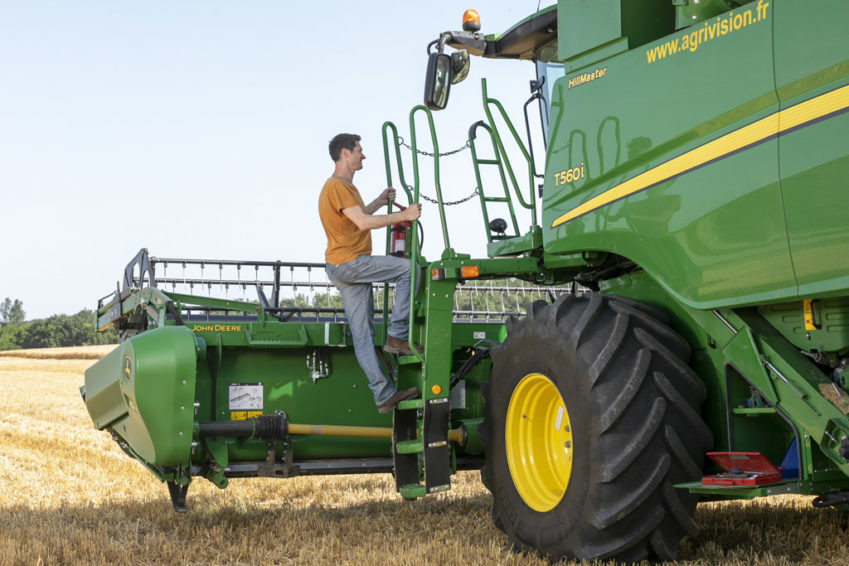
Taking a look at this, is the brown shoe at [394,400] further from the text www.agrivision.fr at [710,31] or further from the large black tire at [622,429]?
the text www.agrivision.fr at [710,31]

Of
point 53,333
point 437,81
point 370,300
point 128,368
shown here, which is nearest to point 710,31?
point 437,81

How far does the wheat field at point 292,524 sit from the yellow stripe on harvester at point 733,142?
175 cm

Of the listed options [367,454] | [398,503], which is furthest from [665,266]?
[398,503]

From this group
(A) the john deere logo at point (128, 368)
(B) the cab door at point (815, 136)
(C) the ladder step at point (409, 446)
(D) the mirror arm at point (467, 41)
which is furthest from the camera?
(D) the mirror arm at point (467, 41)

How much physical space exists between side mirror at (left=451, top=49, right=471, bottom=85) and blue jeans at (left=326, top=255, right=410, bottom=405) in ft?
3.71

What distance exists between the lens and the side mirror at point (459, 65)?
4680 millimetres

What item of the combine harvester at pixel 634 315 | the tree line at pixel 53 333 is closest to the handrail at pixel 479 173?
the combine harvester at pixel 634 315

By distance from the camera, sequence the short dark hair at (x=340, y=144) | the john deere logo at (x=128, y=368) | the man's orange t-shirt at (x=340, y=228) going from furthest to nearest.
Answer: the short dark hair at (x=340, y=144), the man's orange t-shirt at (x=340, y=228), the john deere logo at (x=128, y=368)

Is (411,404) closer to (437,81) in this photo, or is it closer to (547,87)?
(437,81)

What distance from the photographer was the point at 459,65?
473 cm

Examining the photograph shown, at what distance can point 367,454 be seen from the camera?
5.70m

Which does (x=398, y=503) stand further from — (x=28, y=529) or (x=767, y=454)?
(x=767, y=454)

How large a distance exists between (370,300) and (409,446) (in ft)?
3.31

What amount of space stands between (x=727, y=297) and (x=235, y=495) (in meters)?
4.51
